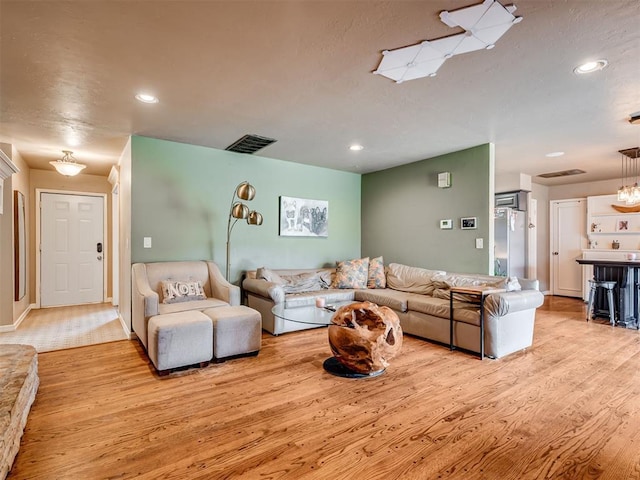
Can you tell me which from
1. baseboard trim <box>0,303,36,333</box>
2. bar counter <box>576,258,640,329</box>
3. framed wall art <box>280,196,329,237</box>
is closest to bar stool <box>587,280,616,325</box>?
bar counter <box>576,258,640,329</box>

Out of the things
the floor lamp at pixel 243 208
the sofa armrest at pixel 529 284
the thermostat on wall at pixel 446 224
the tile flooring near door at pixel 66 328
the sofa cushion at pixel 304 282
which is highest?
the floor lamp at pixel 243 208

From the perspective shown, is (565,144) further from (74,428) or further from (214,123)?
(74,428)

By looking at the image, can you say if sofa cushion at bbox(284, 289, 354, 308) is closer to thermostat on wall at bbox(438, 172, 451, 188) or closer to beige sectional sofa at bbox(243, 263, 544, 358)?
beige sectional sofa at bbox(243, 263, 544, 358)

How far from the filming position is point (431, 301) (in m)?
3.92

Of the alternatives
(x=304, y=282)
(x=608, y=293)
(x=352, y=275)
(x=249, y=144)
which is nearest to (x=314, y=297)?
(x=304, y=282)

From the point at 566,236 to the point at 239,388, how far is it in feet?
25.2

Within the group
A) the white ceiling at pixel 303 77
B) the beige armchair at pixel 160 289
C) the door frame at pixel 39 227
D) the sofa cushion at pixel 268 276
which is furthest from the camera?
the door frame at pixel 39 227

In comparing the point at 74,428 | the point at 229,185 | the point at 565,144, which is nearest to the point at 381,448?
the point at 74,428

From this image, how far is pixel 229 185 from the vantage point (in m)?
4.76

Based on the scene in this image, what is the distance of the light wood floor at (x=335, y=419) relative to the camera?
1.74 meters

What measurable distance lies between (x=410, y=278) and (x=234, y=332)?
263cm

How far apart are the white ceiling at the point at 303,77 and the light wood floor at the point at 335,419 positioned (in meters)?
2.41

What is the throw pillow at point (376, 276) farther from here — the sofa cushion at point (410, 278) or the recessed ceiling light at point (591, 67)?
the recessed ceiling light at point (591, 67)

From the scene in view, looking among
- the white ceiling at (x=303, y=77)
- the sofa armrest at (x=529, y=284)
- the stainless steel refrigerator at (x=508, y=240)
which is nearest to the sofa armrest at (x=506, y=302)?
the sofa armrest at (x=529, y=284)
